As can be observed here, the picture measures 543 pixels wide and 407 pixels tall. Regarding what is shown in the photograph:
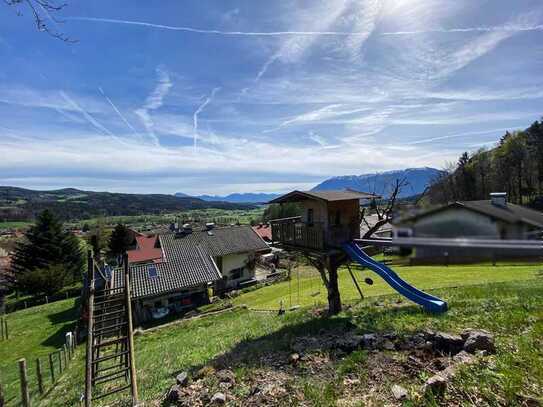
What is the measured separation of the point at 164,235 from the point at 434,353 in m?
32.7

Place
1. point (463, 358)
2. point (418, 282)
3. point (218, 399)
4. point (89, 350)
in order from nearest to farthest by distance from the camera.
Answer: point (463, 358), point (218, 399), point (89, 350), point (418, 282)

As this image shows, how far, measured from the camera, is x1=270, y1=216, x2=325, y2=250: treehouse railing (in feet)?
41.8

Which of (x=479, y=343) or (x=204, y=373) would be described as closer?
(x=479, y=343)

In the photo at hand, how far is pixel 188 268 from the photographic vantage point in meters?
28.3

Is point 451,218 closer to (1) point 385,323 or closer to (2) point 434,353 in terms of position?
(2) point 434,353

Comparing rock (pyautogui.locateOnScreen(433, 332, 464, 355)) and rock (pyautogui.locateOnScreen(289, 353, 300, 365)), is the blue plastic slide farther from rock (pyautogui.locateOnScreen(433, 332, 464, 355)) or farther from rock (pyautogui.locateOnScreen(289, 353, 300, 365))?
rock (pyautogui.locateOnScreen(289, 353, 300, 365))

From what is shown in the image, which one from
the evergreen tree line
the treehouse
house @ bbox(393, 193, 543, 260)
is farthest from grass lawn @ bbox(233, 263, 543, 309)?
the evergreen tree line

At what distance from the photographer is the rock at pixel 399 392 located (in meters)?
5.17

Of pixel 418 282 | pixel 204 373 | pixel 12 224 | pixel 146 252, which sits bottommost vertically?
pixel 12 224

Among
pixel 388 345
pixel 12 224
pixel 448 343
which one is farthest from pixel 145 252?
pixel 12 224

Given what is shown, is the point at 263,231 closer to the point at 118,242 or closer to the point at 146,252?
the point at 118,242

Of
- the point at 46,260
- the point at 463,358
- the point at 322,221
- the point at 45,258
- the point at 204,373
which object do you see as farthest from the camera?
the point at 45,258

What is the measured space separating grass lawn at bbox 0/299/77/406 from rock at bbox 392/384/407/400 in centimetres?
1354

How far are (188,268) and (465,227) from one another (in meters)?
29.4
